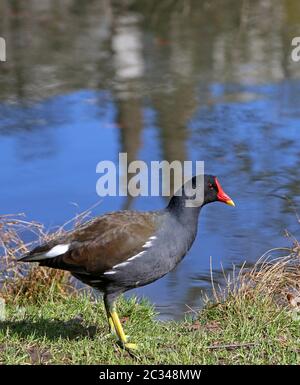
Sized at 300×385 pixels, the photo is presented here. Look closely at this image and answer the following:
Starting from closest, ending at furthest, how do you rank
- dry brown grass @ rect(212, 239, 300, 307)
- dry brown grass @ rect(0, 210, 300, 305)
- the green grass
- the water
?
the green grass, dry brown grass @ rect(212, 239, 300, 307), dry brown grass @ rect(0, 210, 300, 305), the water

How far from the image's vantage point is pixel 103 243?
18.9 ft

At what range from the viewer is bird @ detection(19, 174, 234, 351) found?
18.7ft

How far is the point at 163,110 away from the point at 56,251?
6.22 meters

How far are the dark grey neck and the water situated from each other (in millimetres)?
1301

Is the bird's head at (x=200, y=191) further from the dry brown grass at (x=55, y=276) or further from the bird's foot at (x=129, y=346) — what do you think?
the bird's foot at (x=129, y=346)

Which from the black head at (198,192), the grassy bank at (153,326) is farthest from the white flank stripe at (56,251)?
the black head at (198,192)

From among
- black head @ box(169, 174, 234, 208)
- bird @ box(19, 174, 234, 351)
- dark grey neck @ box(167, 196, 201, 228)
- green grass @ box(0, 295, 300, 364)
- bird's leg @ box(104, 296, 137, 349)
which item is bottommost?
green grass @ box(0, 295, 300, 364)

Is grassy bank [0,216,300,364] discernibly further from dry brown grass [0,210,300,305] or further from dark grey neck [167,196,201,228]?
dark grey neck [167,196,201,228]

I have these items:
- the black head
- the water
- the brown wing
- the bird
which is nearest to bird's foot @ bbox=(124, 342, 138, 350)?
the bird

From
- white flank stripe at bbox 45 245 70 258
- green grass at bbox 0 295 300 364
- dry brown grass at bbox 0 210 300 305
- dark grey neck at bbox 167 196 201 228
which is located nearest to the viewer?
green grass at bbox 0 295 300 364

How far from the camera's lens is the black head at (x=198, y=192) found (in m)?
6.02

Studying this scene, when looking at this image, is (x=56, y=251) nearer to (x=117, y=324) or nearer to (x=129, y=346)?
(x=117, y=324)

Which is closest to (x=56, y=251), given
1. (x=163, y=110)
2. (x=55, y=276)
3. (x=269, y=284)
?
(x=55, y=276)

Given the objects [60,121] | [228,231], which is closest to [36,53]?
[60,121]
